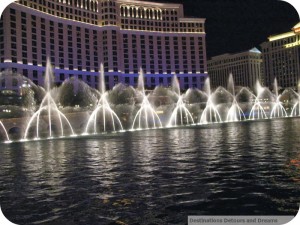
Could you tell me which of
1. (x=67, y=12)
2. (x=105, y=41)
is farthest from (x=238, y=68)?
(x=67, y=12)

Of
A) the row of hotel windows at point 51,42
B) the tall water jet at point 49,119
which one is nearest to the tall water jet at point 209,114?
the tall water jet at point 49,119

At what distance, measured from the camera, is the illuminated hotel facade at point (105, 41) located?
93.6 meters

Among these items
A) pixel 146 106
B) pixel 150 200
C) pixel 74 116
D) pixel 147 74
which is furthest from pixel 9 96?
pixel 150 200

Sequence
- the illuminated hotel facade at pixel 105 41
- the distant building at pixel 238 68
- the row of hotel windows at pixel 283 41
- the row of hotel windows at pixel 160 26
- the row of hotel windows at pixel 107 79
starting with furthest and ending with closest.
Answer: the distant building at pixel 238 68
the row of hotel windows at pixel 160 26
the row of hotel windows at pixel 283 41
the row of hotel windows at pixel 107 79
the illuminated hotel facade at pixel 105 41

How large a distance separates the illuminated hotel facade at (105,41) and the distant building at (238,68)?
3286cm

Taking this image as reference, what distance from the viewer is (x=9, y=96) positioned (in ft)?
236

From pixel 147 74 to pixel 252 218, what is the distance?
4741 inches

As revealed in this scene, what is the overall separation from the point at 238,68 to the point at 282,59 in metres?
35.4

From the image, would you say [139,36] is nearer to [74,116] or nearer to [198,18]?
[198,18]

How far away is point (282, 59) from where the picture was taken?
127250mm

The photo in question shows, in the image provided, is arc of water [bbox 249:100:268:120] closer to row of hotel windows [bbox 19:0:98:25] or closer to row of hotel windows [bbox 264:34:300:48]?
row of hotel windows [bbox 264:34:300:48]

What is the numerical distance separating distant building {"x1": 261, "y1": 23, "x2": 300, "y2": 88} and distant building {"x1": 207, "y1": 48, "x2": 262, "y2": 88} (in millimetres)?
16669

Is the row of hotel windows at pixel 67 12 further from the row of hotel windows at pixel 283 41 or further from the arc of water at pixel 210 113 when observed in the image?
the row of hotel windows at pixel 283 41

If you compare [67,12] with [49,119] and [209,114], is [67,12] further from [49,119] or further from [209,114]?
[49,119]
